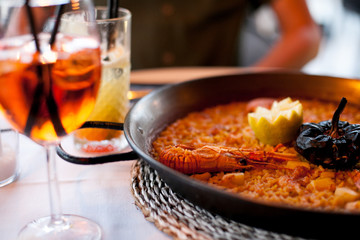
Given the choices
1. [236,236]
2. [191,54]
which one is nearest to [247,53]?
[191,54]

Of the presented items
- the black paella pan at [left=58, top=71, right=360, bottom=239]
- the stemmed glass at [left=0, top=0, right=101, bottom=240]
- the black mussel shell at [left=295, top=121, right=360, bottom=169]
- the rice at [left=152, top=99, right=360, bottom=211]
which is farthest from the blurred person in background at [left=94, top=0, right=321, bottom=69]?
the stemmed glass at [left=0, top=0, right=101, bottom=240]

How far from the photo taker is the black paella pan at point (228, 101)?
69cm

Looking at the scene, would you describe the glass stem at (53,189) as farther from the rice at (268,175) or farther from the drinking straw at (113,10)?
the drinking straw at (113,10)

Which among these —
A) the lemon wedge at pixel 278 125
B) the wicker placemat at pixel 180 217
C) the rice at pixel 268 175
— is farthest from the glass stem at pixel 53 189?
the lemon wedge at pixel 278 125

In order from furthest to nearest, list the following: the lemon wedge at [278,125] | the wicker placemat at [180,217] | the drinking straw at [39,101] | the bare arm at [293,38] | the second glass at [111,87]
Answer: the bare arm at [293,38] → the second glass at [111,87] → the lemon wedge at [278,125] → the wicker placemat at [180,217] → the drinking straw at [39,101]

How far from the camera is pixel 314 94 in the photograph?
56.3 inches

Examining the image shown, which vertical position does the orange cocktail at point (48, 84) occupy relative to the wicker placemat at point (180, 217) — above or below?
above

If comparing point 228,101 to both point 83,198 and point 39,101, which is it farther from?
point 39,101

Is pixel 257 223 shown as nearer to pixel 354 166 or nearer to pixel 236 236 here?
pixel 236 236

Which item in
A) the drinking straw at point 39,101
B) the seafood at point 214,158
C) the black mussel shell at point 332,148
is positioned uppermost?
the drinking straw at point 39,101

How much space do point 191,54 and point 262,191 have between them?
190cm

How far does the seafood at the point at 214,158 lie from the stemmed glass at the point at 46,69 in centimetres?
24

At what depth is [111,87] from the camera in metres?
1.23

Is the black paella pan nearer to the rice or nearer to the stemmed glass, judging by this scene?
the rice
